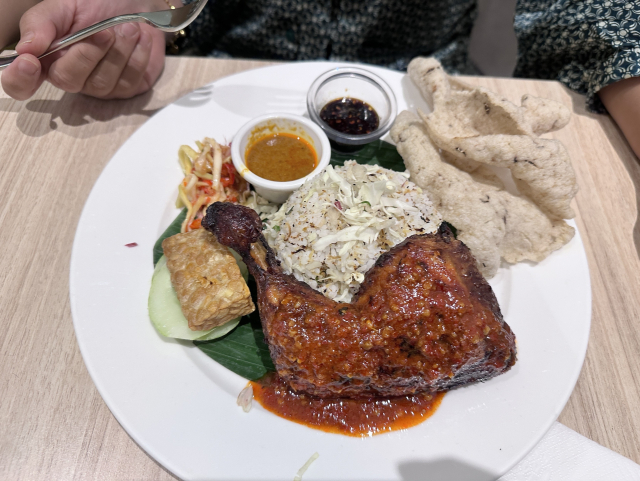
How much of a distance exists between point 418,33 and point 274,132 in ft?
6.62

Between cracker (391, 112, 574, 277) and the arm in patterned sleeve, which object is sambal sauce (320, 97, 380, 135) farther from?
the arm in patterned sleeve

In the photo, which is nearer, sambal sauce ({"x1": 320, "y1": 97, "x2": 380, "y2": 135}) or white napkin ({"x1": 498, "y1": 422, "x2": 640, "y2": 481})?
white napkin ({"x1": 498, "y1": 422, "x2": 640, "y2": 481})

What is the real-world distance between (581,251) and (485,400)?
1271 mm

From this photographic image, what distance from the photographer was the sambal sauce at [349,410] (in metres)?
2.08

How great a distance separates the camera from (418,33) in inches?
149

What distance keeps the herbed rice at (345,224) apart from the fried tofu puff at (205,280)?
434mm

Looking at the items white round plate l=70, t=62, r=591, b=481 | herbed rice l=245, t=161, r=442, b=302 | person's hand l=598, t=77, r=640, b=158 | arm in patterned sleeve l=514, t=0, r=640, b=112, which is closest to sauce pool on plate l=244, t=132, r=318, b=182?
herbed rice l=245, t=161, r=442, b=302

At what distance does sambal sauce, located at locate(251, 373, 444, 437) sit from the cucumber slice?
394 mm

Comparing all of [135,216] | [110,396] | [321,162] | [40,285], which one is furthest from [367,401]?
[40,285]

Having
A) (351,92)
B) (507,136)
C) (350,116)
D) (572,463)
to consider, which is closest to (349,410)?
(572,463)

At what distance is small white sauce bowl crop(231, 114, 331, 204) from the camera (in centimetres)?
267

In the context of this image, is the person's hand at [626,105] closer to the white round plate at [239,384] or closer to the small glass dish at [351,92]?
the white round plate at [239,384]

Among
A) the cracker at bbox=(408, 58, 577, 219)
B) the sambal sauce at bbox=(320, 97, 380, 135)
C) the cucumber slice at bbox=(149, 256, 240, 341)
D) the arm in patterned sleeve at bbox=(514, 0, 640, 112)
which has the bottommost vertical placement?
the cucumber slice at bbox=(149, 256, 240, 341)

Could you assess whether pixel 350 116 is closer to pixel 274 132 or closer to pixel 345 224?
pixel 274 132
